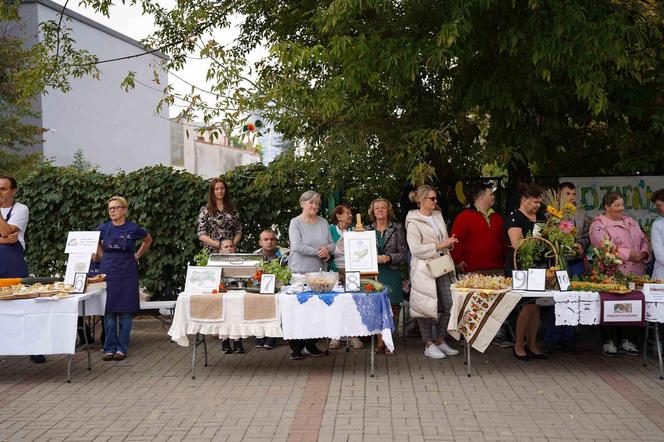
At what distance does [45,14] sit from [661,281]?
23828 mm

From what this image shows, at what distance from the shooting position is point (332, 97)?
8.27 m

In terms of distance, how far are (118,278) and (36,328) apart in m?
1.23

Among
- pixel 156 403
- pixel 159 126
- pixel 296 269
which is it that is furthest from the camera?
pixel 159 126

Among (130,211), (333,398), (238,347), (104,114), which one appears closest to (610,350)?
(333,398)

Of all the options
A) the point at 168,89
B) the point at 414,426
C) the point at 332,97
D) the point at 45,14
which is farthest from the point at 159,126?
the point at 414,426

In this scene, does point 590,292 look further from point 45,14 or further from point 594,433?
point 45,14

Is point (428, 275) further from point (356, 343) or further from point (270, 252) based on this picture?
point (270, 252)

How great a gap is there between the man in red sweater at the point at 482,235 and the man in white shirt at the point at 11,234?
4645 millimetres

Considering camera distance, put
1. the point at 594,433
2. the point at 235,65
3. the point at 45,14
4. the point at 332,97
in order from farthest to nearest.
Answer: the point at 45,14 < the point at 235,65 < the point at 332,97 < the point at 594,433

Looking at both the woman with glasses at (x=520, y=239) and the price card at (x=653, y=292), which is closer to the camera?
the price card at (x=653, y=292)

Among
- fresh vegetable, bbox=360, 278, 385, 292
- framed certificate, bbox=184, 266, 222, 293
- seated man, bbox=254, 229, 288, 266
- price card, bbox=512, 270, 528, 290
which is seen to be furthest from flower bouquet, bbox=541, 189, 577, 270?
framed certificate, bbox=184, 266, 222, 293

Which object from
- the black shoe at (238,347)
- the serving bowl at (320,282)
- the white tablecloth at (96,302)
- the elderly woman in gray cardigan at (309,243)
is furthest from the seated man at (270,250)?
the white tablecloth at (96,302)

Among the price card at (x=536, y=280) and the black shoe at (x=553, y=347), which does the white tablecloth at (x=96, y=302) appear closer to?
the price card at (x=536, y=280)

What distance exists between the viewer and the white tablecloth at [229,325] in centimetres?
764
